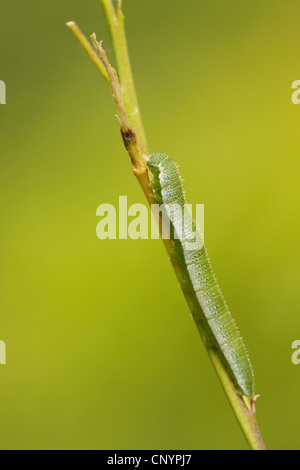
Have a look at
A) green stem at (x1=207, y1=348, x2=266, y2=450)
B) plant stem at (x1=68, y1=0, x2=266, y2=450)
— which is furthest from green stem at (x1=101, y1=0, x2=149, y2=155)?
green stem at (x1=207, y1=348, x2=266, y2=450)

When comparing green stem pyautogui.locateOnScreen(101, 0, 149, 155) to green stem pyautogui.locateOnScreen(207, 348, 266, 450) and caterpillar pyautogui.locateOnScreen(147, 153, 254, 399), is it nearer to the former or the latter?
caterpillar pyautogui.locateOnScreen(147, 153, 254, 399)

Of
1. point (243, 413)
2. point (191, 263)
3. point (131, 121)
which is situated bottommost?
point (243, 413)

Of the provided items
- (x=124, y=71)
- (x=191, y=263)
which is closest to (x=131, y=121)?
(x=124, y=71)

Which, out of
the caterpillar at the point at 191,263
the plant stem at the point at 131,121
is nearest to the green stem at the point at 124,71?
the plant stem at the point at 131,121

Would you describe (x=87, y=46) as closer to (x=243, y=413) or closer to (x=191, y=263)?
(x=191, y=263)

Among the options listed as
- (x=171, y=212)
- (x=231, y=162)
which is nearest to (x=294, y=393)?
(x=231, y=162)

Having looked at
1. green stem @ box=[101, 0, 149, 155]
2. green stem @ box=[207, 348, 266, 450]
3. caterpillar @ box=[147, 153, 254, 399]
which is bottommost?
green stem @ box=[207, 348, 266, 450]

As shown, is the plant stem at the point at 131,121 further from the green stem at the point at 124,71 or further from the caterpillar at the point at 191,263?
the caterpillar at the point at 191,263

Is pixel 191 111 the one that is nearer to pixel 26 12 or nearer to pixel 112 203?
pixel 112 203
